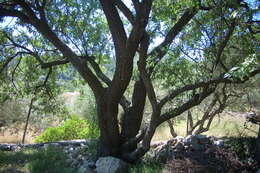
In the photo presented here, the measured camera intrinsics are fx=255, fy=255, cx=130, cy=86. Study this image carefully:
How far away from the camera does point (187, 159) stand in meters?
4.02

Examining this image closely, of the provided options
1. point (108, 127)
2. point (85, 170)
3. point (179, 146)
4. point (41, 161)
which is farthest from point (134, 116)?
point (41, 161)

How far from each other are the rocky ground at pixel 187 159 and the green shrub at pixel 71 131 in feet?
9.90

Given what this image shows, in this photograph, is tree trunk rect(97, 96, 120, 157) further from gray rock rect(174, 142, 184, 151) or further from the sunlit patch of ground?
the sunlit patch of ground

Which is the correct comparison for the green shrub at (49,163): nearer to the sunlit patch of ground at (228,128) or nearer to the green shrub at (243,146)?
the green shrub at (243,146)

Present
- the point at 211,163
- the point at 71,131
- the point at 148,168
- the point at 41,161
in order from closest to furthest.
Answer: the point at 211,163 < the point at 148,168 < the point at 41,161 < the point at 71,131

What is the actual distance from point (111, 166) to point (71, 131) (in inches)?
223

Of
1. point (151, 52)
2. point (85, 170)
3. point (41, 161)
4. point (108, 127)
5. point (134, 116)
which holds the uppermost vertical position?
point (151, 52)

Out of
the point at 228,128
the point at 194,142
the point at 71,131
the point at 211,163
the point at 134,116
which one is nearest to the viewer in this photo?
the point at 211,163

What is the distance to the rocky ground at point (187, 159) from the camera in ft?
12.6

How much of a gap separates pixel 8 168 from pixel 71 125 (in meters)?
4.90

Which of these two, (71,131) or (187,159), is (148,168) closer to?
(187,159)

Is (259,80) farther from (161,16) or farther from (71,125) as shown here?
(71,125)

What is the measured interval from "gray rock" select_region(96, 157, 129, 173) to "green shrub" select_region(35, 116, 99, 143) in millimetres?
4631

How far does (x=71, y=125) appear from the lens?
384 inches
